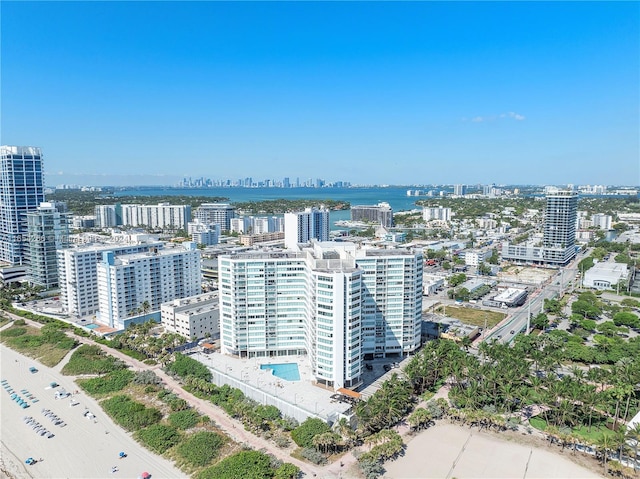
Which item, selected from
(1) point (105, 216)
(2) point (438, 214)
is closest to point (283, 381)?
(1) point (105, 216)

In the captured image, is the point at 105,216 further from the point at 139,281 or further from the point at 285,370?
the point at 285,370

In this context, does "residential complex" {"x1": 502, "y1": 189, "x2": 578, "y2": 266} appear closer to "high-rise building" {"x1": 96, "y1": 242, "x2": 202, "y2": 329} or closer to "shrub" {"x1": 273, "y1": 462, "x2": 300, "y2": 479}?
"high-rise building" {"x1": 96, "y1": 242, "x2": 202, "y2": 329}

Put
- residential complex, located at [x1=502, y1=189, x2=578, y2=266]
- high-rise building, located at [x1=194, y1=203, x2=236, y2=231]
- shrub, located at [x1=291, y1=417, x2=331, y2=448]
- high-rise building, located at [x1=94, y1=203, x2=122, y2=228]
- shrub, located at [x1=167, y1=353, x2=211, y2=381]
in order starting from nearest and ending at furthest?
shrub, located at [x1=291, y1=417, x2=331, y2=448]
shrub, located at [x1=167, y1=353, x2=211, y2=381]
residential complex, located at [x1=502, y1=189, x2=578, y2=266]
high-rise building, located at [x1=94, y1=203, x2=122, y2=228]
high-rise building, located at [x1=194, y1=203, x2=236, y2=231]

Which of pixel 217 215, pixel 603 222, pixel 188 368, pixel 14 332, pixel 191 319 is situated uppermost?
pixel 217 215

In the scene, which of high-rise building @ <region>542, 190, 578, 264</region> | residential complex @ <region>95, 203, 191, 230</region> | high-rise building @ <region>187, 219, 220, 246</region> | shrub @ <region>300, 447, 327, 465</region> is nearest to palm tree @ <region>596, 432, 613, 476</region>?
shrub @ <region>300, 447, 327, 465</region>

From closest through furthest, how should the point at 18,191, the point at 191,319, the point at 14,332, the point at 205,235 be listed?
the point at 191,319
the point at 14,332
the point at 18,191
the point at 205,235

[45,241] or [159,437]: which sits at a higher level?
[45,241]

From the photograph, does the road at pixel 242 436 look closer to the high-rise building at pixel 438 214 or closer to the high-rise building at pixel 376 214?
the high-rise building at pixel 376 214
